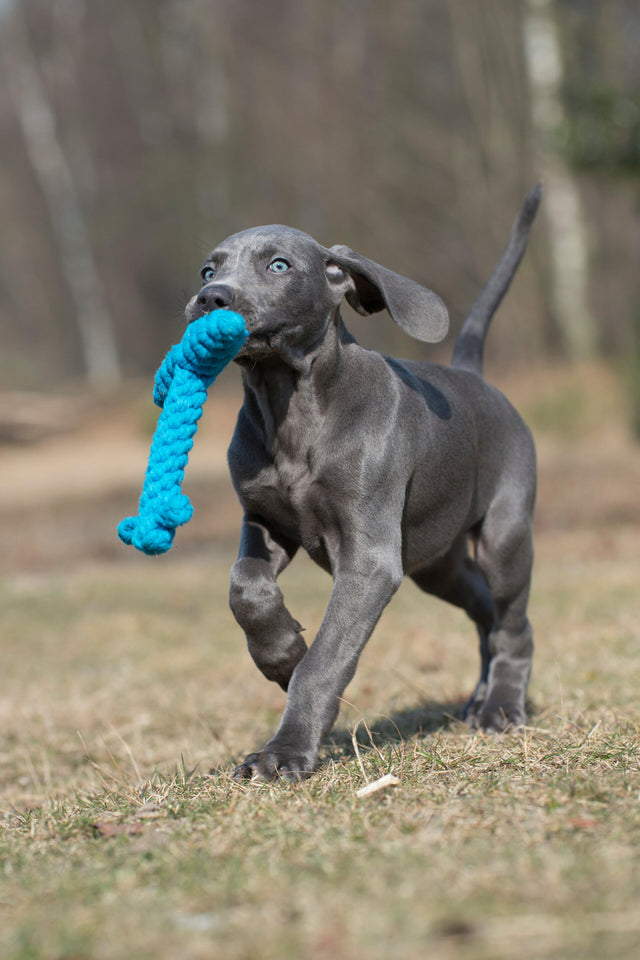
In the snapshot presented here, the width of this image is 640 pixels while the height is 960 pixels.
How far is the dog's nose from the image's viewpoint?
10.9 ft

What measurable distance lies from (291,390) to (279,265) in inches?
15.6

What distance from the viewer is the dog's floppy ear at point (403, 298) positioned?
3699mm

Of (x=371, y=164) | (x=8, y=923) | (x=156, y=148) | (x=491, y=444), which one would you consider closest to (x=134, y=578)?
(x=491, y=444)

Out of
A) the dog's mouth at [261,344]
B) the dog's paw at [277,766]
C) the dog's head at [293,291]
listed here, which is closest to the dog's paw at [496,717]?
the dog's paw at [277,766]

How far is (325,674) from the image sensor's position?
10.7 ft

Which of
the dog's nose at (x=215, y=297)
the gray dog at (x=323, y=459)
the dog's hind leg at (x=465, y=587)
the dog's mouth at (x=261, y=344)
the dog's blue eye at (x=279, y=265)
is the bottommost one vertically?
the dog's hind leg at (x=465, y=587)

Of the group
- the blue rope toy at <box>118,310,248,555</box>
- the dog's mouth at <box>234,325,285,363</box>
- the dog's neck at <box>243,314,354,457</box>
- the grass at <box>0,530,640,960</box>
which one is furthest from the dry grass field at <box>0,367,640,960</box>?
the dog's mouth at <box>234,325,285,363</box>

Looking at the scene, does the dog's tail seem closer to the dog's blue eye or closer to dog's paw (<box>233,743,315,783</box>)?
the dog's blue eye

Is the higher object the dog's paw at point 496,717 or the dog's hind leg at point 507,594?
the dog's hind leg at point 507,594

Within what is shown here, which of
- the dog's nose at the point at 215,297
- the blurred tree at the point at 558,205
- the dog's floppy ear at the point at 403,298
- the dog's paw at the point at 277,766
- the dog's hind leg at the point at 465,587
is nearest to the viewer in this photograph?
the dog's paw at the point at 277,766

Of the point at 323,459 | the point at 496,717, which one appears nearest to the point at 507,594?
the point at 496,717

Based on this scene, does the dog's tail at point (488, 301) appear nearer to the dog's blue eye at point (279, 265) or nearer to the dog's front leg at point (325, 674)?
the dog's blue eye at point (279, 265)

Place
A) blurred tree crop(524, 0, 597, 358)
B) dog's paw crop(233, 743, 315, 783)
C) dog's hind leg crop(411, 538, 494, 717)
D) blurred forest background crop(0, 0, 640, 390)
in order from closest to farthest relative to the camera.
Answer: dog's paw crop(233, 743, 315, 783) → dog's hind leg crop(411, 538, 494, 717) → blurred tree crop(524, 0, 597, 358) → blurred forest background crop(0, 0, 640, 390)

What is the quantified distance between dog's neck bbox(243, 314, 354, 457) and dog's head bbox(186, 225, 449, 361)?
4cm
